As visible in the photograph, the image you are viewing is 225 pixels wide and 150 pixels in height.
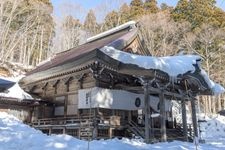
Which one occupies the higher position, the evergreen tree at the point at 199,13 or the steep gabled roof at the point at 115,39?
the evergreen tree at the point at 199,13

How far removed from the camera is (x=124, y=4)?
42938mm

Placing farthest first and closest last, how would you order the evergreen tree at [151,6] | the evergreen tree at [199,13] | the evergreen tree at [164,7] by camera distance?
the evergreen tree at [164,7], the evergreen tree at [151,6], the evergreen tree at [199,13]

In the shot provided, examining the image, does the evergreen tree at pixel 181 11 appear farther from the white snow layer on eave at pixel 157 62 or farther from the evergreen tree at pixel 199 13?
the white snow layer on eave at pixel 157 62

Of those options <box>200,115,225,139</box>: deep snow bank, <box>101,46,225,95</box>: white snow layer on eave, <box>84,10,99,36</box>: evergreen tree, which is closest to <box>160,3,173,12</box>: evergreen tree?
<box>84,10,99,36</box>: evergreen tree

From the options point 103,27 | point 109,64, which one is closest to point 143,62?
point 109,64

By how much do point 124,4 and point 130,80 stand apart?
2898cm

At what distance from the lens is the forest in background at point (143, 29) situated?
3372 centimetres

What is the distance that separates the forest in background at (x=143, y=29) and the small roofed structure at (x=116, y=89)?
611 inches

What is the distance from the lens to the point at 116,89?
15.7m

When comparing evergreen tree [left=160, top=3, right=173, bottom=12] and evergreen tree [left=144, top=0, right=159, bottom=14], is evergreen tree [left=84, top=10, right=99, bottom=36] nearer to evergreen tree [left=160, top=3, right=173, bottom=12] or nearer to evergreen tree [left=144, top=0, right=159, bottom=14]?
evergreen tree [left=144, top=0, right=159, bottom=14]

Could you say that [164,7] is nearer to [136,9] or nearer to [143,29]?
[136,9]

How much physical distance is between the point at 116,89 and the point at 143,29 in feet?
76.6

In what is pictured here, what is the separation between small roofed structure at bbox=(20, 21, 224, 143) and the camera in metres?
13.1

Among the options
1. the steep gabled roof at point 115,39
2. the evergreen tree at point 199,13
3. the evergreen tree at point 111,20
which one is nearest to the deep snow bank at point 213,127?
the steep gabled roof at point 115,39
